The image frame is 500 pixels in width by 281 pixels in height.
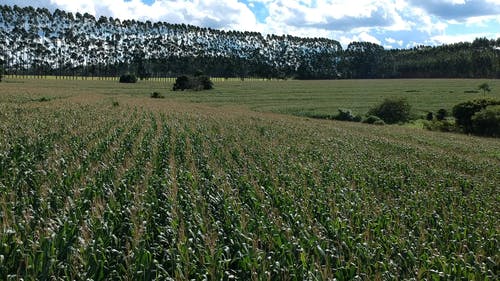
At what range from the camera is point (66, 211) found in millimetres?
8305

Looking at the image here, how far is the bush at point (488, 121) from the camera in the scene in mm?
42156

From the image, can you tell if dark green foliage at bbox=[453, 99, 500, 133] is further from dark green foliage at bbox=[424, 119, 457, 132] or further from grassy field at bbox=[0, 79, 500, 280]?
grassy field at bbox=[0, 79, 500, 280]

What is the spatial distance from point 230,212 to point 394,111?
50.0 meters

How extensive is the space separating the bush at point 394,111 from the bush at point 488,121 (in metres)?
11.8

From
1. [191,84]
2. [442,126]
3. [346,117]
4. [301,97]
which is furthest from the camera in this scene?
[191,84]

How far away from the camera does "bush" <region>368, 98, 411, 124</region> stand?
5531 cm

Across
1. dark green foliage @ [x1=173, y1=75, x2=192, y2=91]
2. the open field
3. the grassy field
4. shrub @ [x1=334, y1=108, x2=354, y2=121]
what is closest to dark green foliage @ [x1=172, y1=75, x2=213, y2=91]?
dark green foliage @ [x1=173, y1=75, x2=192, y2=91]

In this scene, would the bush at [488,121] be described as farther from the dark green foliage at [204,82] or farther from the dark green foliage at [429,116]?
the dark green foliage at [204,82]

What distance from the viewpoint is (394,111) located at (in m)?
55.5

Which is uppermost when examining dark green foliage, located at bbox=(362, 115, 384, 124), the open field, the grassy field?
the grassy field

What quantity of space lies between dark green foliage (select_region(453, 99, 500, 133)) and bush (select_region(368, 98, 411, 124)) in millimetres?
9124

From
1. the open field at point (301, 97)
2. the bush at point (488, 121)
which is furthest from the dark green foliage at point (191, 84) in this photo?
the bush at point (488, 121)

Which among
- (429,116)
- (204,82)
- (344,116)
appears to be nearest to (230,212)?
(344,116)

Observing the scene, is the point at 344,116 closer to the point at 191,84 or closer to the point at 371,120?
the point at 371,120
